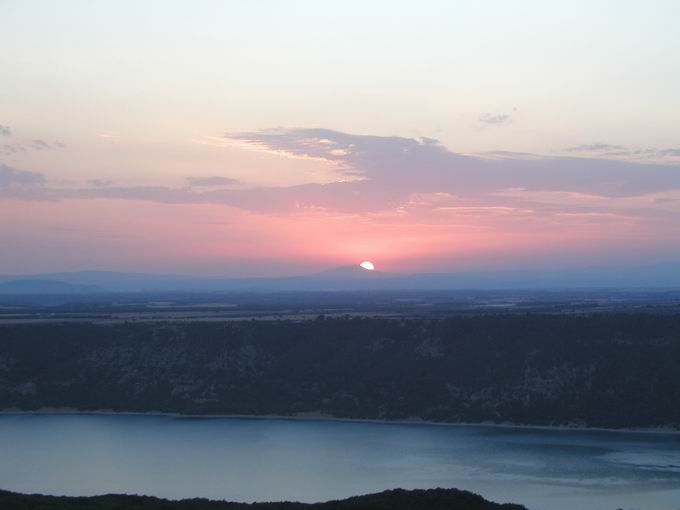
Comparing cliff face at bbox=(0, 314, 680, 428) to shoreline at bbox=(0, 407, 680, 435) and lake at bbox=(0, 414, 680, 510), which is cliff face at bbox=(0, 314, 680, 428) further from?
lake at bbox=(0, 414, 680, 510)

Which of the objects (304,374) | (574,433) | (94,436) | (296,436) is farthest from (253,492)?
(304,374)

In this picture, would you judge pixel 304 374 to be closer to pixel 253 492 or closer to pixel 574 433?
pixel 574 433

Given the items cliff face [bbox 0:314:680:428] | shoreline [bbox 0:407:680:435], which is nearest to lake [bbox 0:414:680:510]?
shoreline [bbox 0:407:680:435]

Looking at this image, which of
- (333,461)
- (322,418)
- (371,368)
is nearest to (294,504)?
(333,461)

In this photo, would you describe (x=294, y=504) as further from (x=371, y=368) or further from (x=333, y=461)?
(x=371, y=368)

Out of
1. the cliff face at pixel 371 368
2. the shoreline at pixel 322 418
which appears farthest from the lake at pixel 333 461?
the cliff face at pixel 371 368
